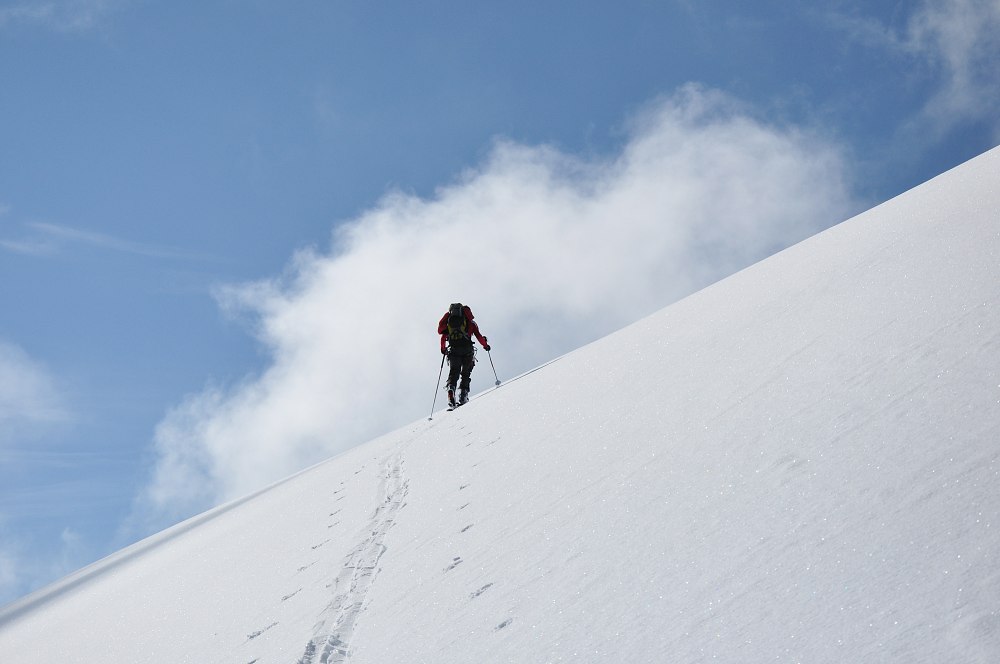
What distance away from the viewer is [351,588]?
4.61m

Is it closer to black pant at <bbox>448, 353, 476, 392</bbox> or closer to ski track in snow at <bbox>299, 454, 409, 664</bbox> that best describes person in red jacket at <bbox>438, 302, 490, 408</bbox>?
black pant at <bbox>448, 353, 476, 392</bbox>

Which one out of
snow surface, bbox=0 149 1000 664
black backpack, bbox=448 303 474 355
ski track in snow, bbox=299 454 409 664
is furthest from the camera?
black backpack, bbox=448 303 474 355

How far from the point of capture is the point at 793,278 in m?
7.04

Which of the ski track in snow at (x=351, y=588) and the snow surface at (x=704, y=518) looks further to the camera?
the ski track in snow at (x=351, y=588)

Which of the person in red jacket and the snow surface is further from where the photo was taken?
the person in red jacket

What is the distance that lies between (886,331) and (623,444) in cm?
168

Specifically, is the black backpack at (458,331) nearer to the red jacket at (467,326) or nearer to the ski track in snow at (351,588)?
the red jacket at (467,326)

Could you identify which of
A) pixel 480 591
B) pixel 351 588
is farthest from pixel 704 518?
pixel 351 588

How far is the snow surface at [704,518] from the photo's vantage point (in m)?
2.36

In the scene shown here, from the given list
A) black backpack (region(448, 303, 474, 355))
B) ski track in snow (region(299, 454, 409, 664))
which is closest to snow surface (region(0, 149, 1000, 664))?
ski track in snow (region(299, 454, 409, 664))

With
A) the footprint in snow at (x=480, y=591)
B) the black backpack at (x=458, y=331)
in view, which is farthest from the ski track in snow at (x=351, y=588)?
the black backpack at (x=458, y=331)

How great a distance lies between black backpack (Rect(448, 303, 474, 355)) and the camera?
1116cm

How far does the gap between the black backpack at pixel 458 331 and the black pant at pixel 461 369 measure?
92mm

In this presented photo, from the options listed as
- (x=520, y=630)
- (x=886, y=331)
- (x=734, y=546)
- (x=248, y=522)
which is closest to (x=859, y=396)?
(x=886, y=331)
